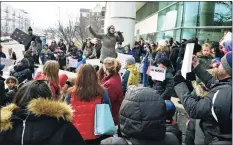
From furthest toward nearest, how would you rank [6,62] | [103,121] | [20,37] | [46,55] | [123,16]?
[123,16], [46,55], [20,37], [6,62], [103,121]

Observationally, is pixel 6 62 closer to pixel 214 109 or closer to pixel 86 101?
pixel 86 101

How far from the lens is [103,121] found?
3.34 m

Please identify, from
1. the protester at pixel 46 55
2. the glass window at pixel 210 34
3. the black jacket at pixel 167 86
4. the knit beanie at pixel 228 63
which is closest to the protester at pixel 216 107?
the knit beanie at pixel 228 63

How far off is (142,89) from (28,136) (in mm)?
892

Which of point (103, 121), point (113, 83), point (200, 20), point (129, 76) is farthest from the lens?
point (200, 20)

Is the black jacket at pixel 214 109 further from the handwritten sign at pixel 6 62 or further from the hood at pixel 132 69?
the handwritten sign at pixel 6 62

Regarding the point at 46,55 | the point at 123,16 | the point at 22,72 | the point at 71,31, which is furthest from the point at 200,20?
the point at 71,31

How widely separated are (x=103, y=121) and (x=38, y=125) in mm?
1241

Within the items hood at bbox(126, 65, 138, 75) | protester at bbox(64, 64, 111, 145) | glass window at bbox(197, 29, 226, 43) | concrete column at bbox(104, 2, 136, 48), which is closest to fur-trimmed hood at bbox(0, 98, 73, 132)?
protester at bbox(64, 64, 111, 145)

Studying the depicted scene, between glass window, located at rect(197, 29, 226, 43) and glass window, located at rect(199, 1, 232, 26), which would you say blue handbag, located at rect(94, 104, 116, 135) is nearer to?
glass window, located at rect(199, 1, 232, 26)

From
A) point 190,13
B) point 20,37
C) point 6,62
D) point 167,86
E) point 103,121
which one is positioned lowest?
point 103,121

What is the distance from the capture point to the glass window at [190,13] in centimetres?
1497

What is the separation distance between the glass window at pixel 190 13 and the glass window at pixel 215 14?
386 mm

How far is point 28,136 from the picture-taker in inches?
85.0
